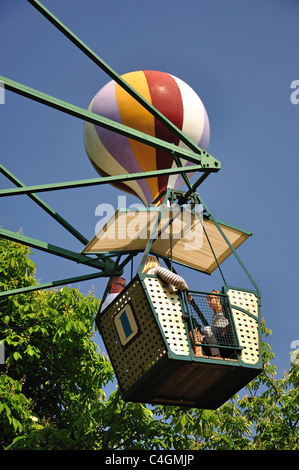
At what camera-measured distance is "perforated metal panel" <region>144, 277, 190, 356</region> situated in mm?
8168

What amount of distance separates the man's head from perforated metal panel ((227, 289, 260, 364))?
1.61 m

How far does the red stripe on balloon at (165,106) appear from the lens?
10953 millimetres

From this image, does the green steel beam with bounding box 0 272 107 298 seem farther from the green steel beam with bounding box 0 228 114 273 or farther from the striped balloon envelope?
the striped balloon envelope

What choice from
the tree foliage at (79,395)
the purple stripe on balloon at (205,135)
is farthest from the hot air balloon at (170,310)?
the tree foliage at (79,395)

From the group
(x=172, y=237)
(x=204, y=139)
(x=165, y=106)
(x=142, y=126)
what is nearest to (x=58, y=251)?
(x=172, y=237)

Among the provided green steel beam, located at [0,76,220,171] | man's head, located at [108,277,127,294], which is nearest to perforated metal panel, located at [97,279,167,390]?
man's head, located at [108,277,127,294]

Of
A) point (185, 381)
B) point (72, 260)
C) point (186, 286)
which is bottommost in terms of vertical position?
point (185, 381)


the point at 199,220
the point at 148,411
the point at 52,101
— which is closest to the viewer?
the point at 52,101

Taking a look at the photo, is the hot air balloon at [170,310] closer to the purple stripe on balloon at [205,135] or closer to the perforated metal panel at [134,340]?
the perforated metal panel at [134,340]

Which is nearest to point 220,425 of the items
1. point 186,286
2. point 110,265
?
point 110,265

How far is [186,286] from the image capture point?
8594 millimetres

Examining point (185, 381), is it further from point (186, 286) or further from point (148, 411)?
point (148, 411)

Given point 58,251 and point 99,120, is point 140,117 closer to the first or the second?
point 58,251

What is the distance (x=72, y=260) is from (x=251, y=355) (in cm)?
268
